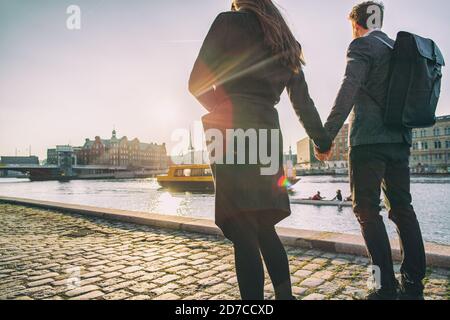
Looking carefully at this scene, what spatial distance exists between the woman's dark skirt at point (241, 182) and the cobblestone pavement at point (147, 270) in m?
1.21

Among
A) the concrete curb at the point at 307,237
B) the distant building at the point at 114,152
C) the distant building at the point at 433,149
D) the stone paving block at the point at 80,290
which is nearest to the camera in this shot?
Answer: the stone paving block at the point at 80,290

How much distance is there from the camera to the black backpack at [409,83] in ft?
7.11

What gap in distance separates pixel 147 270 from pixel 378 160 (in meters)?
2.65

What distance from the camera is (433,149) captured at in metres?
76.1

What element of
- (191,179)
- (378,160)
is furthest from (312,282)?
(191,179)

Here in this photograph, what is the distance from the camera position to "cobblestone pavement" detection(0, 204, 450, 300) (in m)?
2.62

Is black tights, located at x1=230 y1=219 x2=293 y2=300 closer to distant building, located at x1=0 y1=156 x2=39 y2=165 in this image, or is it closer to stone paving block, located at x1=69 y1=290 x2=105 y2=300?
stone paving block, located at x1=69 y1=290 x2=105 y2=300

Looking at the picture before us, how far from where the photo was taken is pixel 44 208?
387 inches

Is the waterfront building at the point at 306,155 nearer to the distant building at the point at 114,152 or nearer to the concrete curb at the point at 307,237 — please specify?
the distant building at the point at 114,152

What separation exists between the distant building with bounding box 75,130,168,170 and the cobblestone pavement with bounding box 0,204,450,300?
125847 millimetres

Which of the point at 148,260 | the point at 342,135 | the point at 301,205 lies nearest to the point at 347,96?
the point at 148,260

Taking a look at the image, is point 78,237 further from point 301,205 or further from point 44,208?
point 301,205

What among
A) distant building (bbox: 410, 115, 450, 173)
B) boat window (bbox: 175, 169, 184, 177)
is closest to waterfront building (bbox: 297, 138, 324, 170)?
distant building (bbox: 410, 115, 450, 173)

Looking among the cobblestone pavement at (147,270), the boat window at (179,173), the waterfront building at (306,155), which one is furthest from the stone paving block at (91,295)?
the waterfront building at (306,155)
